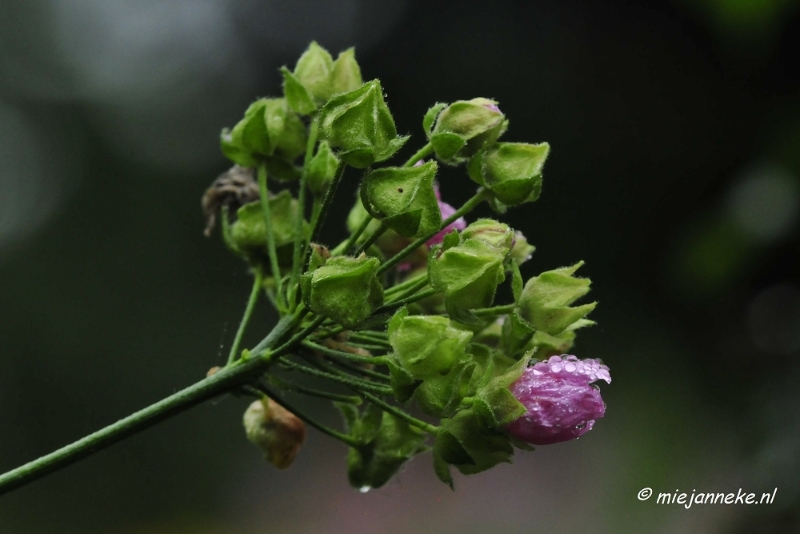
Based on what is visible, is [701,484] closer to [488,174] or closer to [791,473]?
[791,473]

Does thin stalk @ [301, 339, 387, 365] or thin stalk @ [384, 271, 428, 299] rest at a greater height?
thin stalk @ [384, 271, 428, 299]

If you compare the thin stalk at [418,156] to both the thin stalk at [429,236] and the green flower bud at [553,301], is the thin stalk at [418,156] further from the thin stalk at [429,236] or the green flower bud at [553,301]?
the green flower bud at [553,301]

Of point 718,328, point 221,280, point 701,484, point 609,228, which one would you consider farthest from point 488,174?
point 221,280

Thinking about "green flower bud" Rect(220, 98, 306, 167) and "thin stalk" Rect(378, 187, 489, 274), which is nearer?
"thin stalk" Rect(378, 187, 489, 274)

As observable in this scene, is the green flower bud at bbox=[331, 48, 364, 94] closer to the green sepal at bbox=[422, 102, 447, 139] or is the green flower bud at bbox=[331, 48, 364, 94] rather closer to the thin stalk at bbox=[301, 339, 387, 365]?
the green sepal at bbox=[422, 102, 447, 139]

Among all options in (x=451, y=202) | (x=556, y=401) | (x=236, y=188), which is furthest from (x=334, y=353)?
(x=451, y=202)

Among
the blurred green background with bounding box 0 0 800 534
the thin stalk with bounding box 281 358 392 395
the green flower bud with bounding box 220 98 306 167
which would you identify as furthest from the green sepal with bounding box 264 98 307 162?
the blurred green background with bounding box 0 0 800 534
